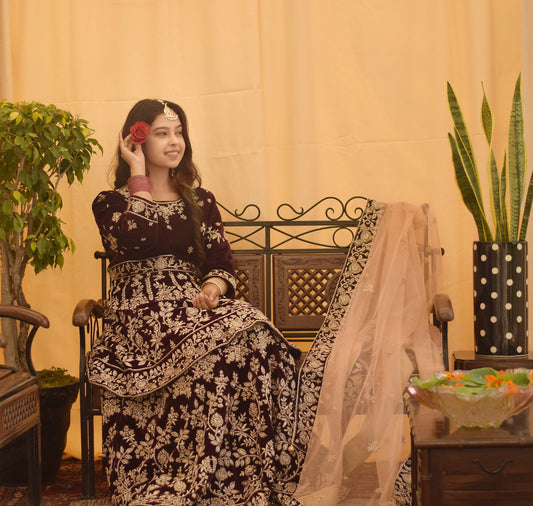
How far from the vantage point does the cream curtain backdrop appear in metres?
3.57

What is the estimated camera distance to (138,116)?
3.14 m

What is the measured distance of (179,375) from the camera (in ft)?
8.66

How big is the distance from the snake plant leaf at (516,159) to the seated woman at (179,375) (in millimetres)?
1107

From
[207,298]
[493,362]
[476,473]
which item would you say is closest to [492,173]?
[493,362]

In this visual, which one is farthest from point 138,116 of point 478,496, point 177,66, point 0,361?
point 478,496

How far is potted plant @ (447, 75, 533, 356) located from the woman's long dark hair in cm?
114

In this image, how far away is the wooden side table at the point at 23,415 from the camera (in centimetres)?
235

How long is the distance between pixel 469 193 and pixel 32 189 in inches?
73.3

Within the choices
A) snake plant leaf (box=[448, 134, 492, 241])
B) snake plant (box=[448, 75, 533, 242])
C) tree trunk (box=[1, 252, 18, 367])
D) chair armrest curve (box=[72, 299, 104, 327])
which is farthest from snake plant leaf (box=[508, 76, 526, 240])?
tree trunk (box=[1, 252, 18, 367])

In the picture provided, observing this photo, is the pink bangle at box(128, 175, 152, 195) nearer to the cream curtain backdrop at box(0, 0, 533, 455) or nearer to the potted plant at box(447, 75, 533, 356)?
the cream curtain backdrop at box(0, 0, 533, 455)

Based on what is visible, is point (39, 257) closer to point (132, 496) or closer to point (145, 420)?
point (145, 420)

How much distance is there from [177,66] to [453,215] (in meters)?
1.58

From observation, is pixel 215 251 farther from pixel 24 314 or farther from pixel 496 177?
pixel 496 177

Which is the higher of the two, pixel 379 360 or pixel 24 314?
pixel 24 314
